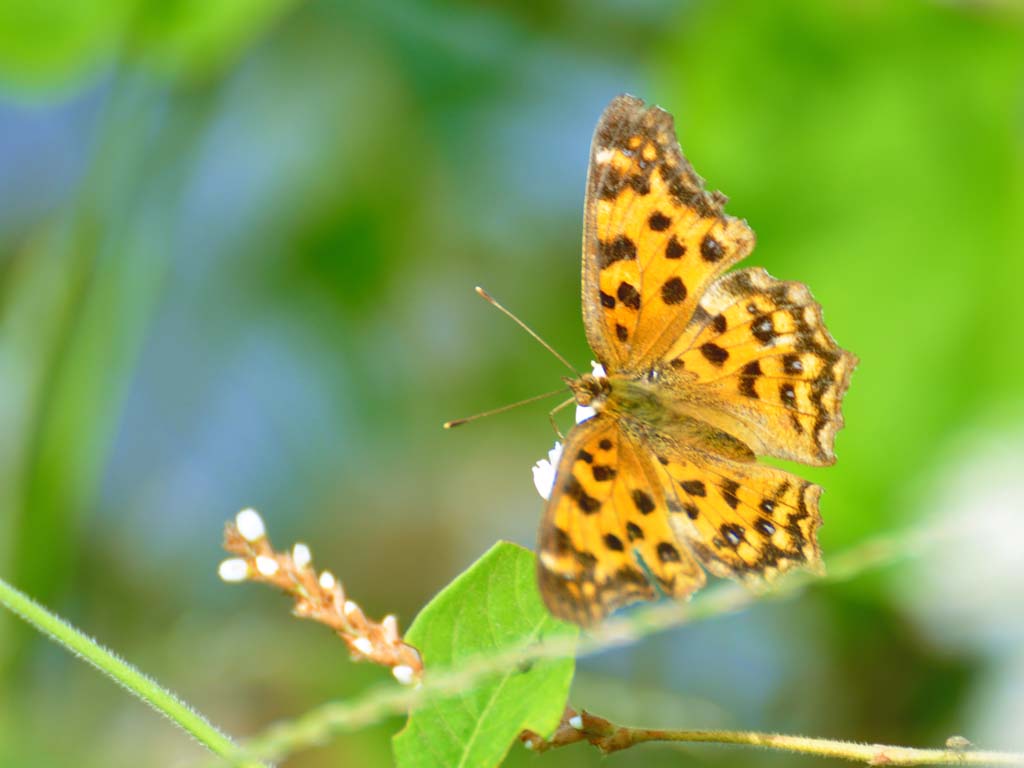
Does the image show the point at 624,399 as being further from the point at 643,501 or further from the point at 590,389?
the point at 643,501

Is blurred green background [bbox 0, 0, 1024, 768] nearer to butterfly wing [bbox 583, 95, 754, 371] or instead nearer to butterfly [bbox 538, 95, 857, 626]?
butterfly [bbox 538, 95, 857, 626]

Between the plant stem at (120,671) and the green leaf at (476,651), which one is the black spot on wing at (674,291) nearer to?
the green leaf at (476,651)

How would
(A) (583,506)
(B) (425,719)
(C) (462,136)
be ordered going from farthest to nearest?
1. (C) (462,136)
2. (A) (583,506)
3. (B) (425,719)

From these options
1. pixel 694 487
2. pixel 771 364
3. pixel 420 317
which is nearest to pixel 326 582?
pixel 694 487

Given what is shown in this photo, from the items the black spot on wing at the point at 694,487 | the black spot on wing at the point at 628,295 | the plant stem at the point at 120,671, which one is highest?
the black spot on wing at the point at 628,295

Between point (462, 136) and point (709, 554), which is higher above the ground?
point (462, 136)

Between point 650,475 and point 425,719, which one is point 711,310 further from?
point 425,719

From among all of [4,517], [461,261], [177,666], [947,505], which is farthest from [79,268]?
[947,505]

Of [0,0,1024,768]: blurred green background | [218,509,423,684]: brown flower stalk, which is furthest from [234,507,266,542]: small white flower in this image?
[0,0,1024,768]: blurred green background

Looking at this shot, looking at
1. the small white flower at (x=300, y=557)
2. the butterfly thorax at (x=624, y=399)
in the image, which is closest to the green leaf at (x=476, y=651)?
the small white flower at (x=300, y=557)
